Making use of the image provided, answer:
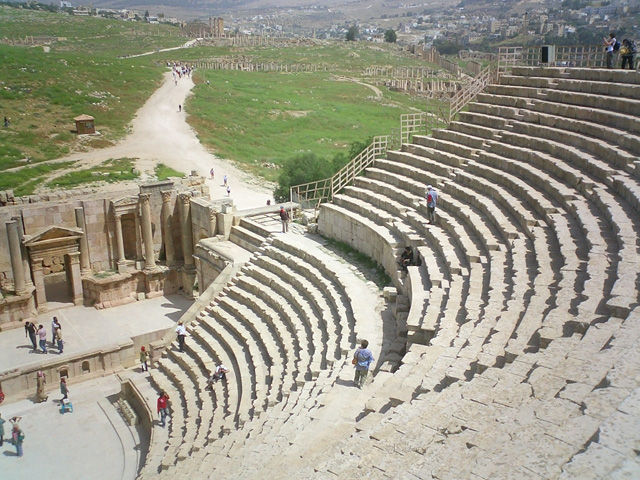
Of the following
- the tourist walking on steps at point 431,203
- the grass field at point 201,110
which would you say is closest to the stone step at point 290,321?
the tourist walking on steps at point 431,203

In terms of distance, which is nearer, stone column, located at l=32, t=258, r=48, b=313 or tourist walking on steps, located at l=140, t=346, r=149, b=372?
tourist walking on steps, located at l=140, t=346, r=149, b=372

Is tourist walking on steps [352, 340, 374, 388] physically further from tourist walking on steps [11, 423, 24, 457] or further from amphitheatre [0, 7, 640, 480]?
tourist walking on steps [11, 423, 24, 457]

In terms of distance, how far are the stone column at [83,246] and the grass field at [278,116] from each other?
1466 cm

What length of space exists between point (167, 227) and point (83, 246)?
3.67 meters

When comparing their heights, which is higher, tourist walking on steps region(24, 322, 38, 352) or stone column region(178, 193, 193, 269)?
stone column region(178, 193, 193, 269)

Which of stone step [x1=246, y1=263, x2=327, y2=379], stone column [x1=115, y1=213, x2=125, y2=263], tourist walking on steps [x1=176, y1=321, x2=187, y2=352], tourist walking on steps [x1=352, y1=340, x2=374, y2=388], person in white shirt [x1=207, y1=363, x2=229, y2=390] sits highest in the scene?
tourist walking on steps [x1=352, y1=340, x2=374, y2=388]

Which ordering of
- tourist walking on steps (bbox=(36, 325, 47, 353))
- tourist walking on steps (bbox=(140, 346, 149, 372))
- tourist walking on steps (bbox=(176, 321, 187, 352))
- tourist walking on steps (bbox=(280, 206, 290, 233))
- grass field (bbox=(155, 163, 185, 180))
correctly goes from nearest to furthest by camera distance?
tourist walking on steps (bbox=(176, 321, 187, 352)) < tourist walking on steps (bbox=(140, 346, 149, 372)) < tourist walking on steps (bbox=(36, 325, 47, 353)) < tourist walking on steps (bbox=(280, 206, 290, 233)) < grass field (bbox=(155, 163, 185, 180))

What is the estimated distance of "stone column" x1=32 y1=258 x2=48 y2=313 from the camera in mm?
26500

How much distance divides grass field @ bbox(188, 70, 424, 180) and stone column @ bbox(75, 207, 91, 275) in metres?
14.7

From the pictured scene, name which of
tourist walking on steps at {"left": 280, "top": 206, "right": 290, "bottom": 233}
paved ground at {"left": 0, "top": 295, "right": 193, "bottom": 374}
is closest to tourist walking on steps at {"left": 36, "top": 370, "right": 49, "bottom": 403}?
paved ground at {"left": 0, "top": 295, "right": 193, "bottom": 374}

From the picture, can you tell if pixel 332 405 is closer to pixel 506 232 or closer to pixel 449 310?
pixel 449 310

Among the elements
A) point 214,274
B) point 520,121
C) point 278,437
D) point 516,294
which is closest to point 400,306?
point 516,294

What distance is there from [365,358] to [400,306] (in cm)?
353

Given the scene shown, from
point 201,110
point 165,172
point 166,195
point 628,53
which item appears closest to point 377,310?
point 628,53
